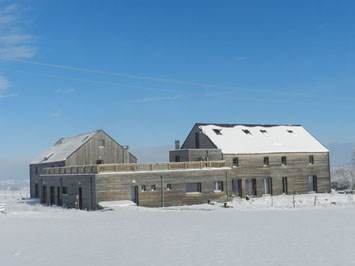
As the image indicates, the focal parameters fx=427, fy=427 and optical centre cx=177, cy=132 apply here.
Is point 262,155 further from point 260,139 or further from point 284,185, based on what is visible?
point 284,185

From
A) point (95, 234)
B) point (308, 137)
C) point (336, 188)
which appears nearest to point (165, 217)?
point (95, 234)

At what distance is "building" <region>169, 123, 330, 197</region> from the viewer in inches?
1620

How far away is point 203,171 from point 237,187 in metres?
6.41

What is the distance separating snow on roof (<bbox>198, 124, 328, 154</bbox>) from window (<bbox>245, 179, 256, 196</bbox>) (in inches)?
114

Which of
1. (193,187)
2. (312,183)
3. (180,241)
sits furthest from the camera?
(312,183)

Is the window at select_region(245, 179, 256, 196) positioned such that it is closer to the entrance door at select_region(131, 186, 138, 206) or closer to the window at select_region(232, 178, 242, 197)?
the window at select_region(232, 178, 242, 197)

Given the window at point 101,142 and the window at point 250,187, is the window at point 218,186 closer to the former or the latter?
the window at point 250,187

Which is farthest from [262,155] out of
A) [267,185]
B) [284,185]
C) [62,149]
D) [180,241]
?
[180,241]

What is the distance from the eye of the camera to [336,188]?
171ft

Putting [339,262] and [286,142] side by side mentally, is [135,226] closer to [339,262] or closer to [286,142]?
[339,262]

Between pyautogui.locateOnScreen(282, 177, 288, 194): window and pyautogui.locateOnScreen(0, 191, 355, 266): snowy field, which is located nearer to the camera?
pyautogui.locateOnScreen(0, 191, 355, 266): snowy field

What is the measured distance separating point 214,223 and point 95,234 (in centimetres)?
589

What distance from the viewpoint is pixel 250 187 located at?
139 feet

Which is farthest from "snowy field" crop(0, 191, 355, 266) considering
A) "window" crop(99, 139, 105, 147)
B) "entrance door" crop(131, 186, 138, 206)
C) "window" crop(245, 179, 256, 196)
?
"window" crop(99, 139, 105, 147)
